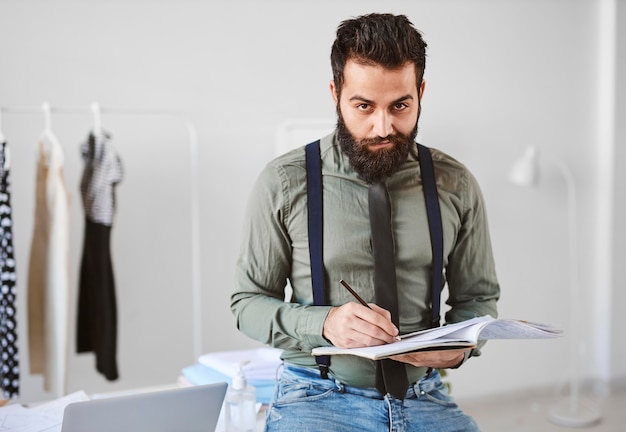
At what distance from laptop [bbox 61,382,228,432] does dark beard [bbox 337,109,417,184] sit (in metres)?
0.54

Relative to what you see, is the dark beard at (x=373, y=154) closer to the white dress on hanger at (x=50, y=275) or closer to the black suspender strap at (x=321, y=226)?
the black suspender strap at (x=321, y=226)

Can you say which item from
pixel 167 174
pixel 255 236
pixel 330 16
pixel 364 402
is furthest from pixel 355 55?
pixel 330 16

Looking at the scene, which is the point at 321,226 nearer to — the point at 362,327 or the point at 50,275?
the point at 362,327

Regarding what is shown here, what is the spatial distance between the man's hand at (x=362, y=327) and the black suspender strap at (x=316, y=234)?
0.14 metres

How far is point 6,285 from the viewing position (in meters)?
2.32

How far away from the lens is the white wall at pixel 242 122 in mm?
2746

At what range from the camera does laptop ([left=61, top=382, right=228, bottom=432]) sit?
117 centimetres

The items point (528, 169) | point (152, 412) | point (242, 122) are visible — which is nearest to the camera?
point (152, 412)

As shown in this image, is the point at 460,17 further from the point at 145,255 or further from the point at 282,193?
the point at 282,193

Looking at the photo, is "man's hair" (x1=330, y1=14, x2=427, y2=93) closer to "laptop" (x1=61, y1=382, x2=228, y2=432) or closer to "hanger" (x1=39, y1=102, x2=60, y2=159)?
"laptop" (x1=61, y1=382, x2=228, y2=432)

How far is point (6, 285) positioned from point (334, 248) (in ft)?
4.21

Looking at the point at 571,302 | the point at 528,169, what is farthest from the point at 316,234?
the point at 571,302

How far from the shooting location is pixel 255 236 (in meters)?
1.56

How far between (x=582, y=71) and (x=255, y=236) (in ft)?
8.86
